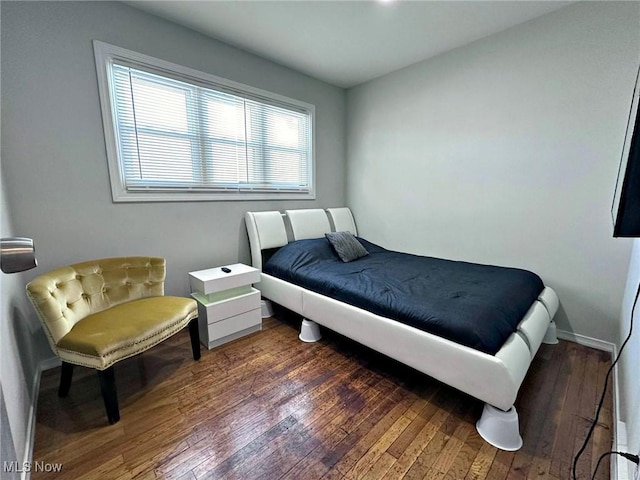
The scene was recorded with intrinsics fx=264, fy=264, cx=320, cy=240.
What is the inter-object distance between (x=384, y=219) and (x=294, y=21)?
230 cm

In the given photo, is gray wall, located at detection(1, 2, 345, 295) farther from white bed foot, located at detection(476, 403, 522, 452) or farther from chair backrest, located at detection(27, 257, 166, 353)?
white bed foot, located at detection(476, 403, 522, 452)

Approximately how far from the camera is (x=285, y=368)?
1937 mm

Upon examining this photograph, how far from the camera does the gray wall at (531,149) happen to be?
78.7 inches

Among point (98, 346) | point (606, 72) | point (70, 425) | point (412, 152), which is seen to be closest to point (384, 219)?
point (412, 152)

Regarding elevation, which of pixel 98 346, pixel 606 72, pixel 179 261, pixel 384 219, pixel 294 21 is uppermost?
pixel 294 21

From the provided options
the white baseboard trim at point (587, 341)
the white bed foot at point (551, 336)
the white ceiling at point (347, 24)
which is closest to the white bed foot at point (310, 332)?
the white bed foot at point (551, 336)

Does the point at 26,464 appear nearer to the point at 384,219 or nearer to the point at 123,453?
the point at 123,453

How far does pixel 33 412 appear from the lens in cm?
147

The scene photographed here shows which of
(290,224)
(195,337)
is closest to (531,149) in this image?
(290,224)

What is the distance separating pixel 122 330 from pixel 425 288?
1.98 meters

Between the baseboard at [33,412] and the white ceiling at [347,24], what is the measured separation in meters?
2.77

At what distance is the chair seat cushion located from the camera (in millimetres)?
1389

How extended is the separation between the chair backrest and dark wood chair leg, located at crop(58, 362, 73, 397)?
27cm

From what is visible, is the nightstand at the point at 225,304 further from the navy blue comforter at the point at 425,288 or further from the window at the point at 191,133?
the window at the point at 191,133
